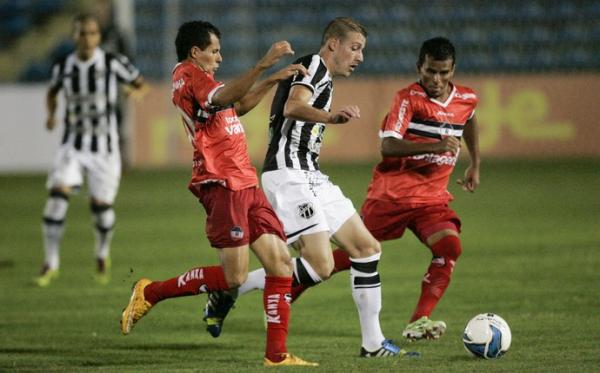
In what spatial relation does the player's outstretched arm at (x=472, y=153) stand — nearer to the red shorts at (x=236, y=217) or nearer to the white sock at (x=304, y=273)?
the white sock at (x=304, y=273)

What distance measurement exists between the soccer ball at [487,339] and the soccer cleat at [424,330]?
0.44m

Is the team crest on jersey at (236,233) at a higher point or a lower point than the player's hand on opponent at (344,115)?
→ lower

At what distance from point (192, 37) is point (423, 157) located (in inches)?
75.7

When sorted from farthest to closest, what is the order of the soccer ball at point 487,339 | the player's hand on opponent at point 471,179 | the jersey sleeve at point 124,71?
the jersey sleeve at point 124,71, the player's hand on opponent at point 471,179, the soccer ball at point 487,339

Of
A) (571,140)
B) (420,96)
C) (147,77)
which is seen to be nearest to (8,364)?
(420,96)

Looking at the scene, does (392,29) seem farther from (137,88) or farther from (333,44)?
(333,44)

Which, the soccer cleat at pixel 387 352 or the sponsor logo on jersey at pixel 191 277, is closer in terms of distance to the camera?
the soccer cleat at pixel 387 352

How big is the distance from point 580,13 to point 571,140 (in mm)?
3462

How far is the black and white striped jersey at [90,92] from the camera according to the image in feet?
35.1

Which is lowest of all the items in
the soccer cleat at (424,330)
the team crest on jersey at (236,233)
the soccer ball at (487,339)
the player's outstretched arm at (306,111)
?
the soccer cleat at (424,330)

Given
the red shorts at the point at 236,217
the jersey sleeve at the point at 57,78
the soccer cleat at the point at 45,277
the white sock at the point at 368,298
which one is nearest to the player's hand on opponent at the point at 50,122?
the jersey sleeve at the point at 57,78

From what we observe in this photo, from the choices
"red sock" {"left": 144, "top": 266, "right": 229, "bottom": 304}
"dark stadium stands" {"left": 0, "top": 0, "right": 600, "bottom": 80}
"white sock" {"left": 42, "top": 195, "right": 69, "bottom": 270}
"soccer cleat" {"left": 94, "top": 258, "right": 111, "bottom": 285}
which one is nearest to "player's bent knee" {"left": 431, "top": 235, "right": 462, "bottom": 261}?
"red sock" {"left": 144, "top": 266, "right": 229, "bottom": 304}

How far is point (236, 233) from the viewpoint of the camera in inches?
256

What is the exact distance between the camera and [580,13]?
2555cm
